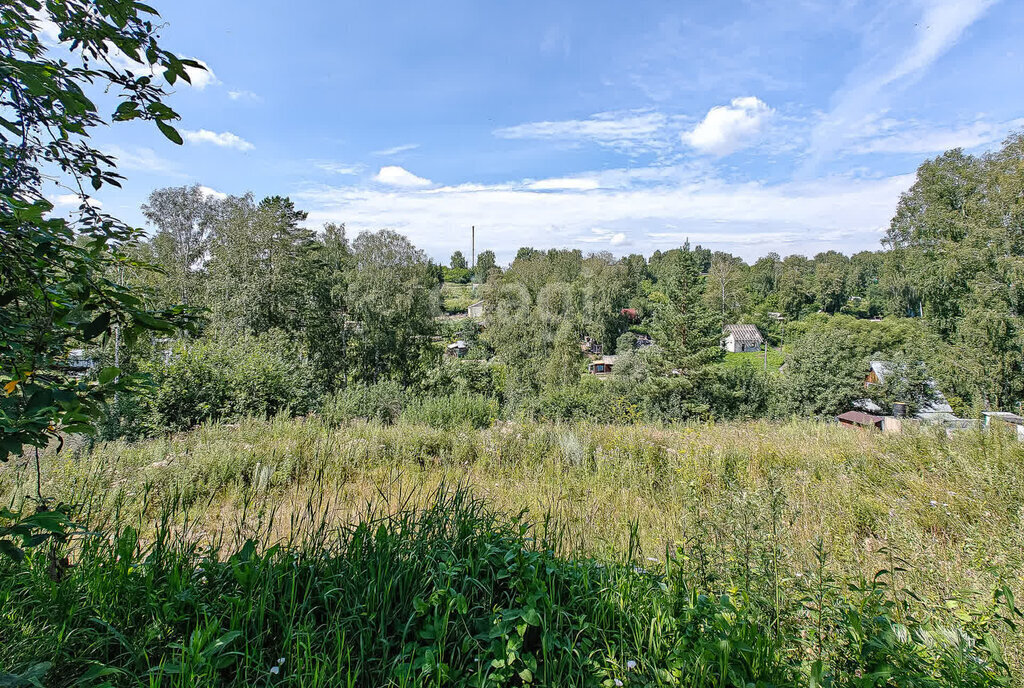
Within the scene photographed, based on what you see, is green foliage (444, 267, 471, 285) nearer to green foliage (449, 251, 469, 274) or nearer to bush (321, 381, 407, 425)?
green foliage (449, 251, 469, 274)

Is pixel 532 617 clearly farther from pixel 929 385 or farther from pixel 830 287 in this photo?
pixel 830 287

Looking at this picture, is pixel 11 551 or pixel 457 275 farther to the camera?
pixel 457 275

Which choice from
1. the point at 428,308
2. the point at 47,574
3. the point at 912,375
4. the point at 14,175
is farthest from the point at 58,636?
the point at 912,375

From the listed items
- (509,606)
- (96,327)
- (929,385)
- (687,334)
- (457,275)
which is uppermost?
(457,275)

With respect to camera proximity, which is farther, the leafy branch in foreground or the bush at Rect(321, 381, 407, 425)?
the bush at Rect(321, 381, 407, 425)

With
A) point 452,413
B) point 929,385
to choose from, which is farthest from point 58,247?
point 929,385

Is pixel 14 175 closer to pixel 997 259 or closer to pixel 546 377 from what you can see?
pixel 546 377

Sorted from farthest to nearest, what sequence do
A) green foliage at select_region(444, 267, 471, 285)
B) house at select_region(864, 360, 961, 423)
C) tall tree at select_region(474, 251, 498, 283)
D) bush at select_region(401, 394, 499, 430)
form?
green foliage at select_region(444, 267, 471, 285)
tall tree at select_region(474, 251, 498, 283)
house at select_region(864, 360, 961, 423)
bush at select_region(401, 394, 499, 430)

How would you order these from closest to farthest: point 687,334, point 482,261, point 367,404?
point 367,404 < point 687,334 < point 482,261

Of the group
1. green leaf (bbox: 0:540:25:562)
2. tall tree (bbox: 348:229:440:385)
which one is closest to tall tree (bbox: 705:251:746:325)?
tall tree (bbox: 348:229:440:385)

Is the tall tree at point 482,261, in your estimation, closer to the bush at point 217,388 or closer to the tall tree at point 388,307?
the tall tree at point 388,307

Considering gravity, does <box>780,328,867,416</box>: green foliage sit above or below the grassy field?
below

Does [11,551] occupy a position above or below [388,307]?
above

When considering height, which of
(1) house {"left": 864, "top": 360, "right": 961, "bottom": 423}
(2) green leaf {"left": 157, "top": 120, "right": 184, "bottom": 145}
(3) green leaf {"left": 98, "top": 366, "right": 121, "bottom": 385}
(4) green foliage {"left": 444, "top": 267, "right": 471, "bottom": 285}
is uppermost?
(4) green foliage {"left": 444, "top": 267, "right": 471, "bottom": 285}
